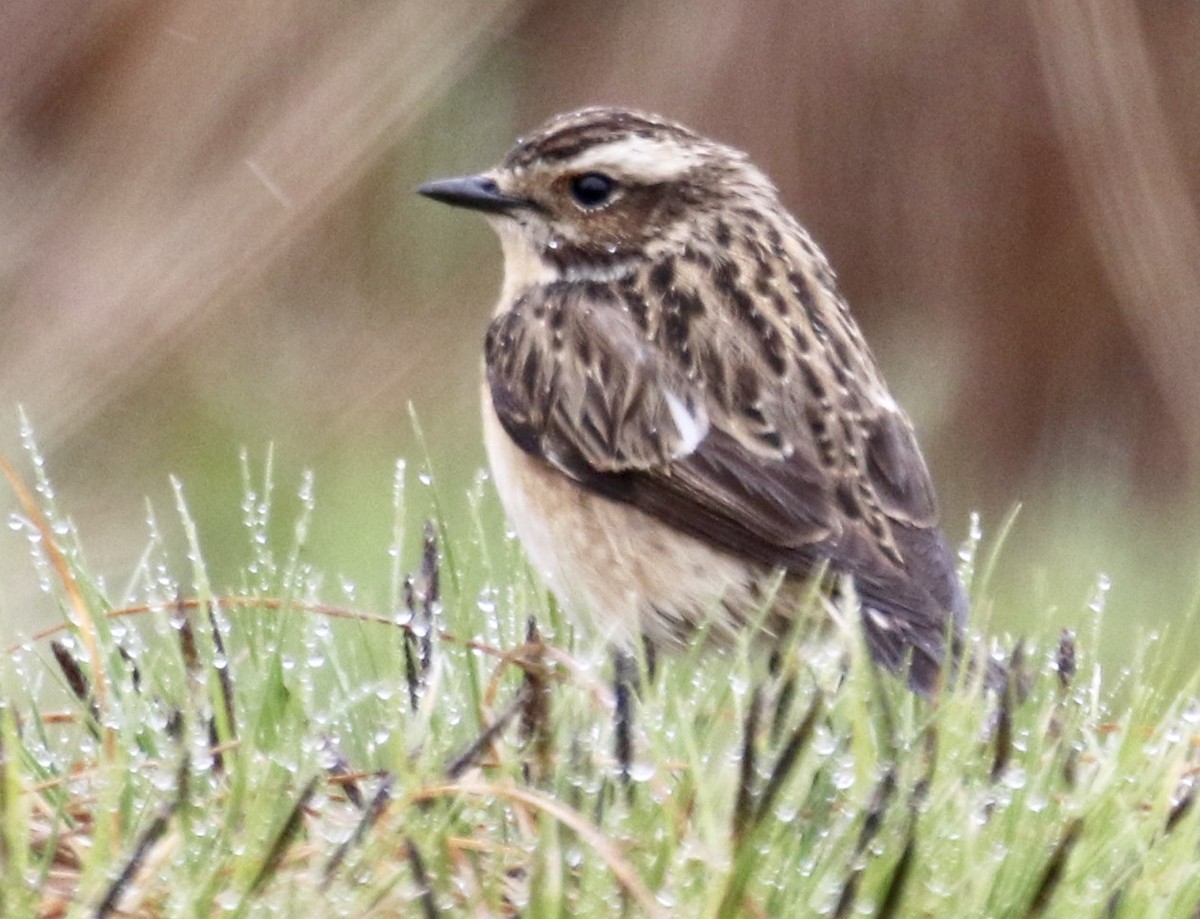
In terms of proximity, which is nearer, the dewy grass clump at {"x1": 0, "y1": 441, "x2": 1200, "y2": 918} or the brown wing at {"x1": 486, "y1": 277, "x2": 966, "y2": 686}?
the dewy grass clump at {"x1": 0, "y1": 441, "x2": 1200, "y2": 918}

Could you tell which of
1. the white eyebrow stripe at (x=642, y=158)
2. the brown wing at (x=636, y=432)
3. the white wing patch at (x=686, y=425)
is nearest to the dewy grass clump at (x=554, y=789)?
the brown wing at (x=636, y=432)

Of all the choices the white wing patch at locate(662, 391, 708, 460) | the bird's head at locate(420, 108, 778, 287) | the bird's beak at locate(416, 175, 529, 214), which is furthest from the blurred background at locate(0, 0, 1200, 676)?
the white wing patch at locate(662, 391, 708, 460)

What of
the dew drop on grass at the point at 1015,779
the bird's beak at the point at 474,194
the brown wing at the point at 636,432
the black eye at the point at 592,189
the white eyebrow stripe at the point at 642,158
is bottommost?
the dew drop on grass at the point at 1015,779

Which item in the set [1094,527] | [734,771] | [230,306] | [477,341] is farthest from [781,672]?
[230,306]

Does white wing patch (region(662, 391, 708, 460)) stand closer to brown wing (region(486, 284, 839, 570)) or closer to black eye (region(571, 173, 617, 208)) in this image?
brown wing (region(486, 284, 839, 570))

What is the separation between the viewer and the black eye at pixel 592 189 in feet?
22.1

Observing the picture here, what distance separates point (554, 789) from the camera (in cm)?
409

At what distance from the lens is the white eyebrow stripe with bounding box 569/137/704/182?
21.9 feet

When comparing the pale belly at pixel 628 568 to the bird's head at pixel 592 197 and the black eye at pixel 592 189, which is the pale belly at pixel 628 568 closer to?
the bird's head at pixel 592 197

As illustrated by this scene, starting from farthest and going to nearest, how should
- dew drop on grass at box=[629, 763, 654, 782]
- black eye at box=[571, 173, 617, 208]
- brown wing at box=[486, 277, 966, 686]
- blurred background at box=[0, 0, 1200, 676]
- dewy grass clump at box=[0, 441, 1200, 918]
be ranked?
1. blurred background at box=[0, 0, 1200, 676]
2. black eye at box=[571, 173, 617, 208]
3. brown wing at box=[486, 277, 966, 686]
4. dew drop on grass at box=[629, 763, 654, 782]
5. dewy grass clump at box=[0, 441, 1200, 918]

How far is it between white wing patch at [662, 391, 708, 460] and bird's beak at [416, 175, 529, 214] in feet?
2.85

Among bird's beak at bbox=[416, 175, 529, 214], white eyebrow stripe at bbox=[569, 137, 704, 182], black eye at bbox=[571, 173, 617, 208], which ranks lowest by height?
bird's beak at bbox=[416, 175, 529, 214]

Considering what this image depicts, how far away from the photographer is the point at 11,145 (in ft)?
42.2

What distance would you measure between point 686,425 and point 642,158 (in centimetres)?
104
